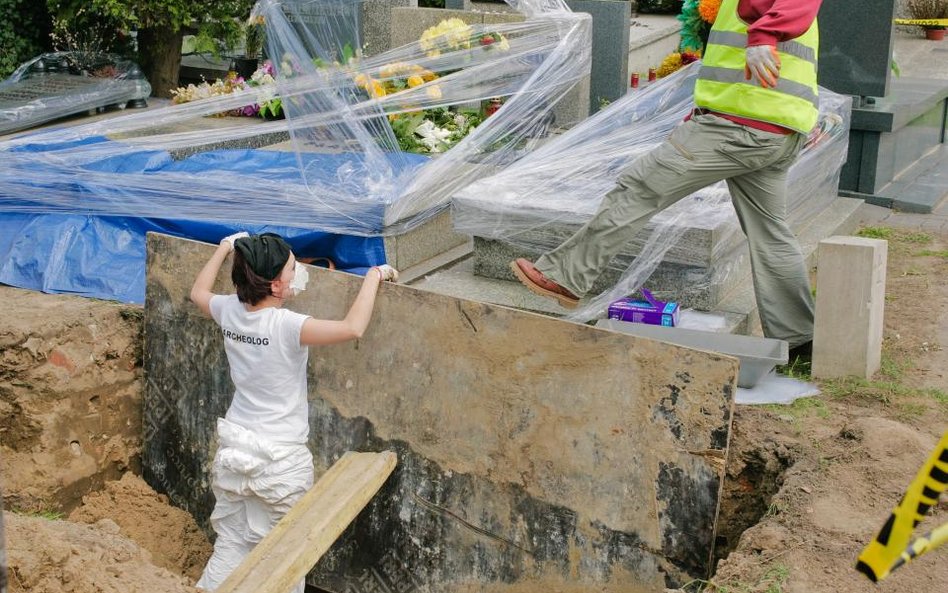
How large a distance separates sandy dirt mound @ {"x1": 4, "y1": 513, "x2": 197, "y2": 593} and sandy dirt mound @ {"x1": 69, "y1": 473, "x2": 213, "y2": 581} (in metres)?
1.13

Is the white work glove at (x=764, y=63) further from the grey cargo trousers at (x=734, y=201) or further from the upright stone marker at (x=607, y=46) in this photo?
the upright stone marker at (x=607, y=46)

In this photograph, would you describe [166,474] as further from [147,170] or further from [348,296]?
[147,170]

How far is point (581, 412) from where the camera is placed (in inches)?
155

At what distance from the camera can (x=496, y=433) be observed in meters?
4.12

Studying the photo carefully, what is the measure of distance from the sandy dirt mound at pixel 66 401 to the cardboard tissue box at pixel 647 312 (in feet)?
6.99

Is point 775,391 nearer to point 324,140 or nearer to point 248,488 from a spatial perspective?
point 248,488

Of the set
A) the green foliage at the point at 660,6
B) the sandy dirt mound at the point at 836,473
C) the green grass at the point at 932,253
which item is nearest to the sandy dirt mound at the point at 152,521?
the sandy dirt mound at the point at 836,473

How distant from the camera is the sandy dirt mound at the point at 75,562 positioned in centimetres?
309

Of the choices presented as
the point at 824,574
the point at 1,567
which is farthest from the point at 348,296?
the point at 1,567

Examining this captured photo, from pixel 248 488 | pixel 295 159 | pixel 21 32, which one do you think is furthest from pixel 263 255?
pixel 21 32

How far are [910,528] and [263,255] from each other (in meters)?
2.34

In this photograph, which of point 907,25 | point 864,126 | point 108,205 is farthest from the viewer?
point 907,25

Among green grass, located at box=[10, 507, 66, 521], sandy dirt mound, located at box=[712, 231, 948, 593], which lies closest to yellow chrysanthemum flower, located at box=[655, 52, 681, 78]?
sandy dirt mound, located at box=[712, 231, 948, 593]

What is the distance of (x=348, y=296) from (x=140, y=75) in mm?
5532
